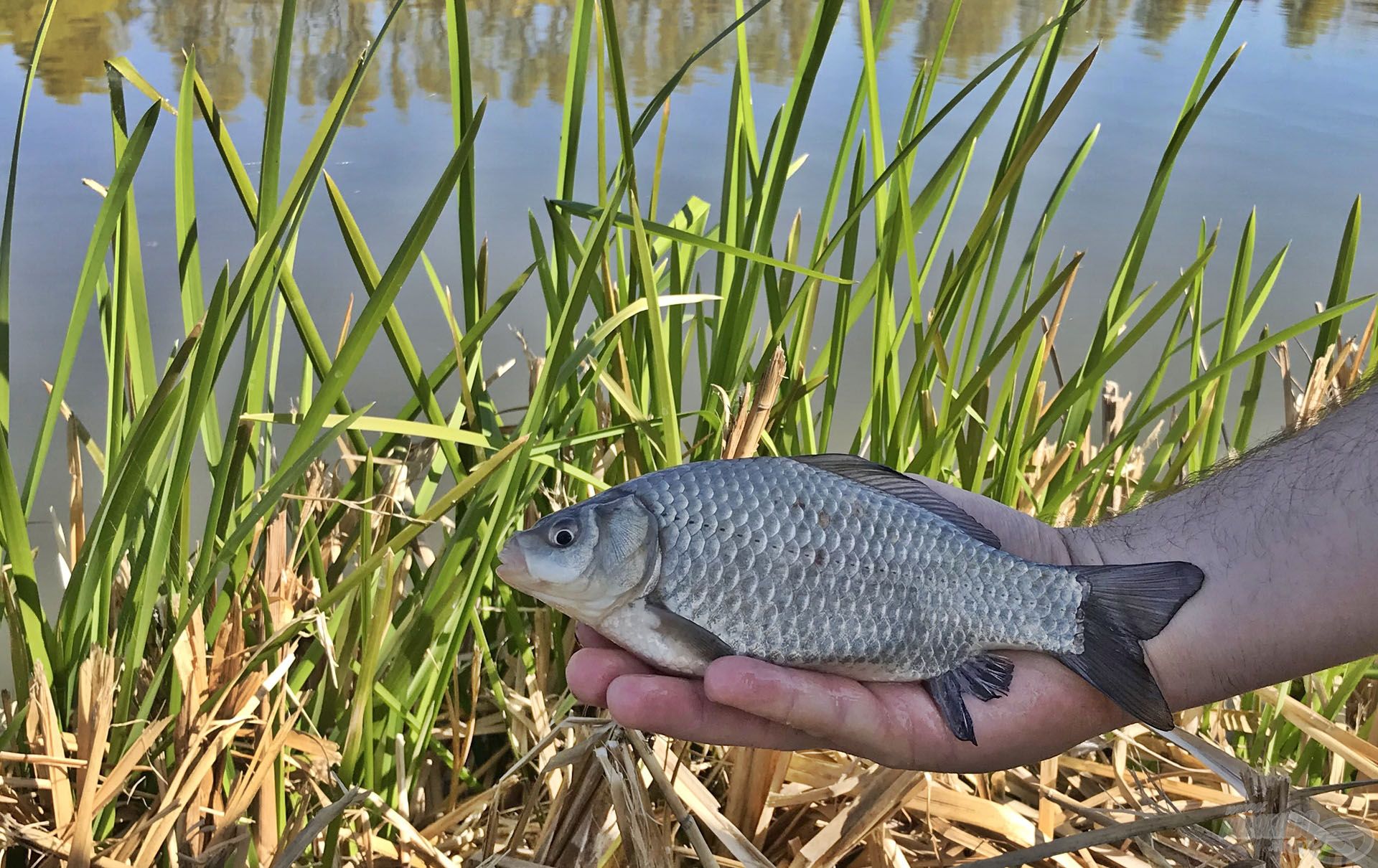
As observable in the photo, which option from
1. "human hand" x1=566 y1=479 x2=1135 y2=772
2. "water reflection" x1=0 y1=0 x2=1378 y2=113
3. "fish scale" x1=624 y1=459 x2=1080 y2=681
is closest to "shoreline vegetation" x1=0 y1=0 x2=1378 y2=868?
"human hand" x1=566 y1=479 x2=1135 y2=772

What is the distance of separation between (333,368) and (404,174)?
6.53 feet

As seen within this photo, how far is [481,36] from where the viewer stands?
13.6ft

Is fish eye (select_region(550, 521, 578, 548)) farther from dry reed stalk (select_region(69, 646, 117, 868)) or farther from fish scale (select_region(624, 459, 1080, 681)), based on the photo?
dry reed stalk (select_region(69, 646, 117, 868))

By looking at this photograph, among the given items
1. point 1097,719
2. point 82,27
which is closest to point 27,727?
point 1097,719

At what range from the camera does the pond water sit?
235 cm

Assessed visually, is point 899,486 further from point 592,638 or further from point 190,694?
point 190,694

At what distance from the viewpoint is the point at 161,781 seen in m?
1.04

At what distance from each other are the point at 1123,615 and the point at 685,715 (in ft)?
1.28

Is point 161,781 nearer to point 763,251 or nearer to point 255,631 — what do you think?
point 255,631

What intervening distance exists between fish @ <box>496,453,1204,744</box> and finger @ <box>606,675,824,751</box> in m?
0.02

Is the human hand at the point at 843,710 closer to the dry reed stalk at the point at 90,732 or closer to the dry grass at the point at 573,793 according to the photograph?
the dry grass at the point at 573,793

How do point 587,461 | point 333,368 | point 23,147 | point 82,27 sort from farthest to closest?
point 82,27
point 23,147
point 587,461
point 333,368

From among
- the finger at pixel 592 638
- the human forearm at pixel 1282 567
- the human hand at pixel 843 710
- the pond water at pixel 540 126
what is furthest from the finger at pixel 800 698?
the pond water at pixel 540 126

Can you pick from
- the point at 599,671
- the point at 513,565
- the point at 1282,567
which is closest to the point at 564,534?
the point at 513,565
